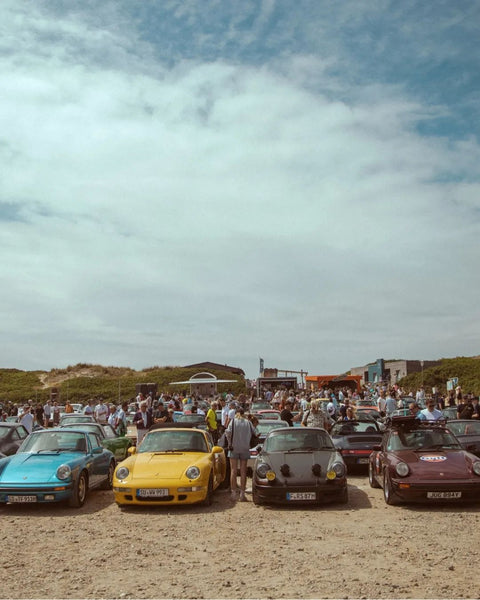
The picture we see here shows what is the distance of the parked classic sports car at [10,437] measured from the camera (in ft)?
50.1

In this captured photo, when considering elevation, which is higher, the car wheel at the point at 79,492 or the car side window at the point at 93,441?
the car side window at the point at 93,441

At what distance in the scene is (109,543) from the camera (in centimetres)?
831

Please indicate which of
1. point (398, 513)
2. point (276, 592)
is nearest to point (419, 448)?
point (398, 513)

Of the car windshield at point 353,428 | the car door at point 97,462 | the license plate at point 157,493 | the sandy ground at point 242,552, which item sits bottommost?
the sandy ground at point 242,552

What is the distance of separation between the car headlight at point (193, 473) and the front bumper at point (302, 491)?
1.06m

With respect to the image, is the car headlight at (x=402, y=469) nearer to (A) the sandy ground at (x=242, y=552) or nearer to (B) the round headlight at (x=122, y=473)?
(A) the sandy ground at (x=242, y=552)

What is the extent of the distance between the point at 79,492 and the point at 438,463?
6.15 metres

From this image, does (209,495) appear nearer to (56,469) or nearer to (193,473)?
(193,473)

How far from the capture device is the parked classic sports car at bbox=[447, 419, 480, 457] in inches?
586

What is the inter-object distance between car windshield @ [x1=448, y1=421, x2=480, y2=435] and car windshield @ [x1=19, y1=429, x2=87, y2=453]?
8879 mm

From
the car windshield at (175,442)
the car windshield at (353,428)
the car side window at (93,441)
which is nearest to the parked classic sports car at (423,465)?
the car windshield at (175,442)

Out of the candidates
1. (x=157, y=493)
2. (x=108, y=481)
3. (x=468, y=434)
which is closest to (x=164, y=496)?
(x=157, y=493)

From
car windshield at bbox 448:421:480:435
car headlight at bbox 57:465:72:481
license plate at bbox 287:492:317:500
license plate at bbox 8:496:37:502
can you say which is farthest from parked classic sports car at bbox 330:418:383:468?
license plate at bbox 8:496:37:502

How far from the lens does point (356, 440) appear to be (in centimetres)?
1603
